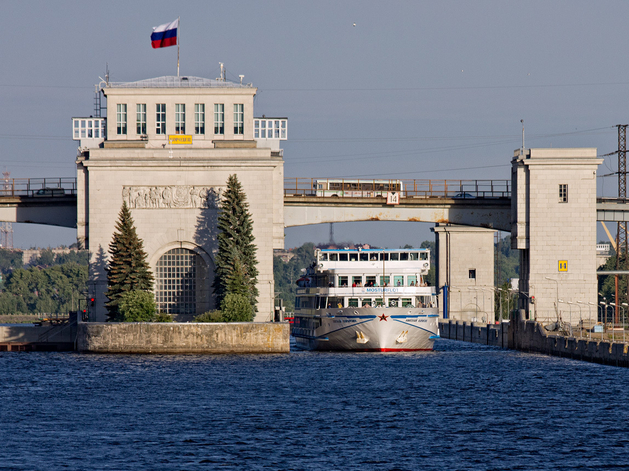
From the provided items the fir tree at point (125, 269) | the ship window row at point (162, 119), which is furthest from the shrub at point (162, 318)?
the ship window row at point (162, 119)


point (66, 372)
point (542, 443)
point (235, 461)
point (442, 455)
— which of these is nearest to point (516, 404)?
point (542, 443)

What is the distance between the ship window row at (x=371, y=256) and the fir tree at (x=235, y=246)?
602cm

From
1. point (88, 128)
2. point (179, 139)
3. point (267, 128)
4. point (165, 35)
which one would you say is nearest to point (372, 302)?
point (267, 128)

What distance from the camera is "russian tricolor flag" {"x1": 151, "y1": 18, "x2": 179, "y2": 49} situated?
89.1 meters

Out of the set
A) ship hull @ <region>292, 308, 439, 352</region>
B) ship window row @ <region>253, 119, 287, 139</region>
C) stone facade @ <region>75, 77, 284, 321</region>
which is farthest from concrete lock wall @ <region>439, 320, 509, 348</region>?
ship window row @ <region>253, 119, 287, 139</region>

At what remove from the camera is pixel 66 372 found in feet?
220

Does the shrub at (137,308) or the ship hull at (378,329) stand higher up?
the shrub at (137,308)

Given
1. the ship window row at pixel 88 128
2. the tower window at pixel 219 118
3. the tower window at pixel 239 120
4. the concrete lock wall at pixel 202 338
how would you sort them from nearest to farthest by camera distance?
the concrete lock wall at pixel 202 338 → the tower window at pixel 219 118 → the tower window at pixel 239 120 → the ship window row at pixel 88 128

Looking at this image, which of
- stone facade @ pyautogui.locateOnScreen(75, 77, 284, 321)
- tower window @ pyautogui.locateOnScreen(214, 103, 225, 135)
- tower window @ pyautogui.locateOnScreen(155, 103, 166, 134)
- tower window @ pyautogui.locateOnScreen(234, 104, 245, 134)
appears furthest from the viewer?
tower window @ pyautogui.locateOnScreen(234, 104, 245, 134)

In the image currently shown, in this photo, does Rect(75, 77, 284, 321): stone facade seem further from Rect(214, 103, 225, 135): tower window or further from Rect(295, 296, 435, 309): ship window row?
Rect(295, 296, 435, 309): ship window row

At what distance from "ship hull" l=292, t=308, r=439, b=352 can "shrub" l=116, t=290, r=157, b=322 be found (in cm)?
1457

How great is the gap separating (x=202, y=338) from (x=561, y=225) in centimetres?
3295

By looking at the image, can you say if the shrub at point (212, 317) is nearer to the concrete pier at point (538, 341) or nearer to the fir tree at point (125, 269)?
the fir tree at point (125, 269)

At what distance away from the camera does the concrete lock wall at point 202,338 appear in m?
74.1
